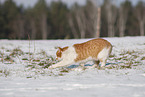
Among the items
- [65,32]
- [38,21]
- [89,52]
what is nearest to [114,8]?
[65,32]

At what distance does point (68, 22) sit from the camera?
43781 millimetres

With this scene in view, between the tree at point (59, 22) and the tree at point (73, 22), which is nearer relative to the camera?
the tree at point (73, 22)

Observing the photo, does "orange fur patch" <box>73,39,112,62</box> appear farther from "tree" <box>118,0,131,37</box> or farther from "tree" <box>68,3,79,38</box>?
"tree" <box>68,3,79,38</box>

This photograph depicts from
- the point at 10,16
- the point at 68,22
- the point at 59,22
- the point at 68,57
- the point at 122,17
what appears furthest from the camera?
the point at 59,22

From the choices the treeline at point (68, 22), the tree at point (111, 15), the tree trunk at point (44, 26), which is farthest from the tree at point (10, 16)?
the tree at point (111, 15)

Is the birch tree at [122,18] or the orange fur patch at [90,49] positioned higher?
the birch tree at [122,18]

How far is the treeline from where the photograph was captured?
1577 inches

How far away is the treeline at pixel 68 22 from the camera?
4006cm

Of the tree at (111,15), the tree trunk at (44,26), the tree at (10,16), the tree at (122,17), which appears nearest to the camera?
the tree at (111,15)

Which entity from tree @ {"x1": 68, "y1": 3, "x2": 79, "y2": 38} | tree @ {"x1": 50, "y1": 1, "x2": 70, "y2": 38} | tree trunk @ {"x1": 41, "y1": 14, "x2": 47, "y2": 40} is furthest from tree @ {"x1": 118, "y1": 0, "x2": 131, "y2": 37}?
tree trunk @ {"x1": 41, "y1": 14, "x2": 47, "y2": 40}

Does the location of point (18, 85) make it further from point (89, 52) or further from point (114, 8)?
point (114, 8)

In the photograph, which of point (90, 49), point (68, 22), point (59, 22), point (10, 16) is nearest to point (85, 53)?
point (90, 49)

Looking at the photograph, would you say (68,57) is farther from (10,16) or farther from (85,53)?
(10,16)

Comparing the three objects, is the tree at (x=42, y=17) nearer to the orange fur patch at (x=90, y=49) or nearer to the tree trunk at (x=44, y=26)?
the tree trunk at (x=44, y=26)
